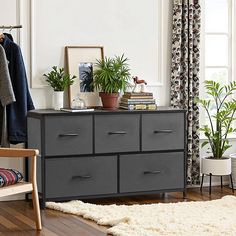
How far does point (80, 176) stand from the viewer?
18.2ft

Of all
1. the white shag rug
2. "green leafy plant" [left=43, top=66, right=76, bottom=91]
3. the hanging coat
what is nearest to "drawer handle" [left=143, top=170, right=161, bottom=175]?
the white shag rug

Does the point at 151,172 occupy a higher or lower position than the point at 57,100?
lower

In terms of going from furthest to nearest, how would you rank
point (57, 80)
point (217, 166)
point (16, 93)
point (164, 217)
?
1. point (217, 166)
2. point (57, 80)
3. point (16, 93)
4. point (164, 217)

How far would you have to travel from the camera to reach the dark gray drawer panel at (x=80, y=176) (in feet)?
17.9

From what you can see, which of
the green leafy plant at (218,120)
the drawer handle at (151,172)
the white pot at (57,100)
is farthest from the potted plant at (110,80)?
the green leafy plant at (218,120)

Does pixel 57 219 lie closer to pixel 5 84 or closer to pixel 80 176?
pixel 80 176

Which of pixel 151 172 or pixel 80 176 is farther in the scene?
pixel 151 172

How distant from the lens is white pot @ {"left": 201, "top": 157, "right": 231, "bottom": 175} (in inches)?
242

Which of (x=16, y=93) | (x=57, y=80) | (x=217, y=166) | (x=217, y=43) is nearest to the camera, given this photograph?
(x=16, y=93)

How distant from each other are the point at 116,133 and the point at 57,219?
3.14 ft

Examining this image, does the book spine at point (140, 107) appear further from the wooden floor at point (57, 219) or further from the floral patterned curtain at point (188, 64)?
the wooden floor at point (57, 219)

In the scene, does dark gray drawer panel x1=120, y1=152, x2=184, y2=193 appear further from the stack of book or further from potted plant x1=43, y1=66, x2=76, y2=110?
potted plant x1=43, y1=66, x2=76, y2=110

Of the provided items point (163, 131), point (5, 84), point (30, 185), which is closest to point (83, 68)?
point (5, 84)

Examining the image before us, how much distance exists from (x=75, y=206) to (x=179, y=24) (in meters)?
1.96
